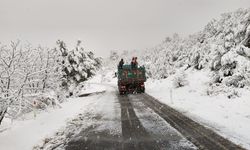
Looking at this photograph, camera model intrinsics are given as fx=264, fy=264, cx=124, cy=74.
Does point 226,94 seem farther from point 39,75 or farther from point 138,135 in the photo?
point 39,75

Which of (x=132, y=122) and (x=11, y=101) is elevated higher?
(x=11, y=101)

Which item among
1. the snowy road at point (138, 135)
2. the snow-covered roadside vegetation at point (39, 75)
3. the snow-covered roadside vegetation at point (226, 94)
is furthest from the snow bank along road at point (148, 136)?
the snow-covered roadside vegetation at point (39, 75)

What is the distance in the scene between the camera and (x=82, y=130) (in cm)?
979

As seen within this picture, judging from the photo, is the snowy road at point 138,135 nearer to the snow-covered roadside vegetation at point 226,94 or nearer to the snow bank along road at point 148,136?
the snow bank along road at point 148,136

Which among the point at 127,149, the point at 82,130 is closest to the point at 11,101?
the point at 82,130

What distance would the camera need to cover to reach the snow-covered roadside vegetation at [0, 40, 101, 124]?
8.23m

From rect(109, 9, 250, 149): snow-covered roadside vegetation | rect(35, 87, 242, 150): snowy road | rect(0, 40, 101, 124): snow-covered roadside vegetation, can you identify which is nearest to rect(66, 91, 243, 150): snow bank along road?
rect(35, 87, 242, 150): snowy road

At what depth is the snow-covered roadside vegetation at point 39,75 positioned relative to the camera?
8.23 metres

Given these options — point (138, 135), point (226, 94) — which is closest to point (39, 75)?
Answer: point (138, 135)

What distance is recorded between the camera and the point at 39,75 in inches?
600

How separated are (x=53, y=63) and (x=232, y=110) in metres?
13.9

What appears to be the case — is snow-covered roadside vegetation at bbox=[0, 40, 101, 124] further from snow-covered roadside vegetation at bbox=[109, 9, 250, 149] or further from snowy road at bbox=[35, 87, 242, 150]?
snow-covered roadside vegetation at bbox=[109, 9, 250, 149]

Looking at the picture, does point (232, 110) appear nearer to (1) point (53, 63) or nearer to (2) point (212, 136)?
(2) point (212, 136)

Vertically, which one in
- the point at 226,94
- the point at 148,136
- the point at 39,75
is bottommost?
the point at 148,136
